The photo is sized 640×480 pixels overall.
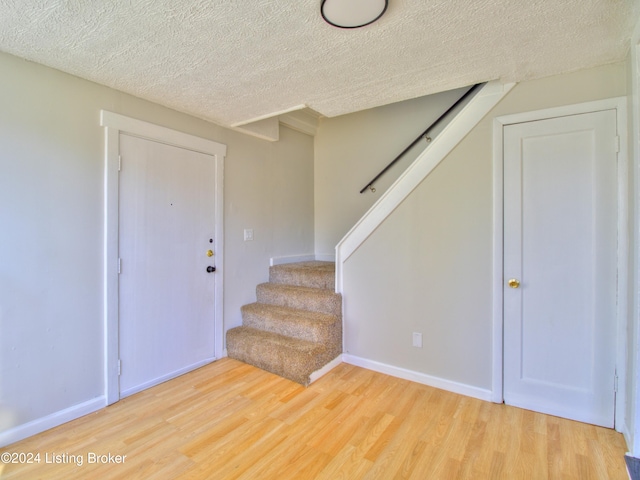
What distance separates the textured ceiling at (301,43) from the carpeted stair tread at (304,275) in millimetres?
1692

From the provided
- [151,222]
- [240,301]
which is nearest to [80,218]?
[151,222]

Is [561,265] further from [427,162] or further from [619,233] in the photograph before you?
[427,162]

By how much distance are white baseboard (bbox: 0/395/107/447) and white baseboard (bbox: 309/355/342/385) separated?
1.53 meters

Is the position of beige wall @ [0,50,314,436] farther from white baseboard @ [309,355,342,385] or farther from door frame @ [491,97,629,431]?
door frame @ [491,97,629,431]

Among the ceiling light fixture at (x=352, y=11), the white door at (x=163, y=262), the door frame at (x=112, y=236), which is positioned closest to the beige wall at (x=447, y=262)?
the ceiling light fixture at (x=352, y=11)

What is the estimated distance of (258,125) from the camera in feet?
10.7

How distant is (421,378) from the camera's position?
8.46ft

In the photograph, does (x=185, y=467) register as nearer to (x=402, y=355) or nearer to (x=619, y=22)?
(x=402, y=355)

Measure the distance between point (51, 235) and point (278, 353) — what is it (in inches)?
72.3

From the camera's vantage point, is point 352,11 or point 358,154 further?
point 358,154

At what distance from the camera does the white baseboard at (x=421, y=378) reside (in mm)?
2336

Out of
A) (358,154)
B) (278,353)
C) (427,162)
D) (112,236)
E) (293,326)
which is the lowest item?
(278,353)

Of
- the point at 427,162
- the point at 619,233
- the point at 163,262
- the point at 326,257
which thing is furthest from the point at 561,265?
the point at 163,262

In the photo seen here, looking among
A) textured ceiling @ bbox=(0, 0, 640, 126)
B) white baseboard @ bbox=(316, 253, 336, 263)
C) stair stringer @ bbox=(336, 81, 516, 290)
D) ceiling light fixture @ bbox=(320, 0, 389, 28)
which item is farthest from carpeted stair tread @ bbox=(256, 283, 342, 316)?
ceiling light fixture @ bbox=(320, 0, 389, 28)
